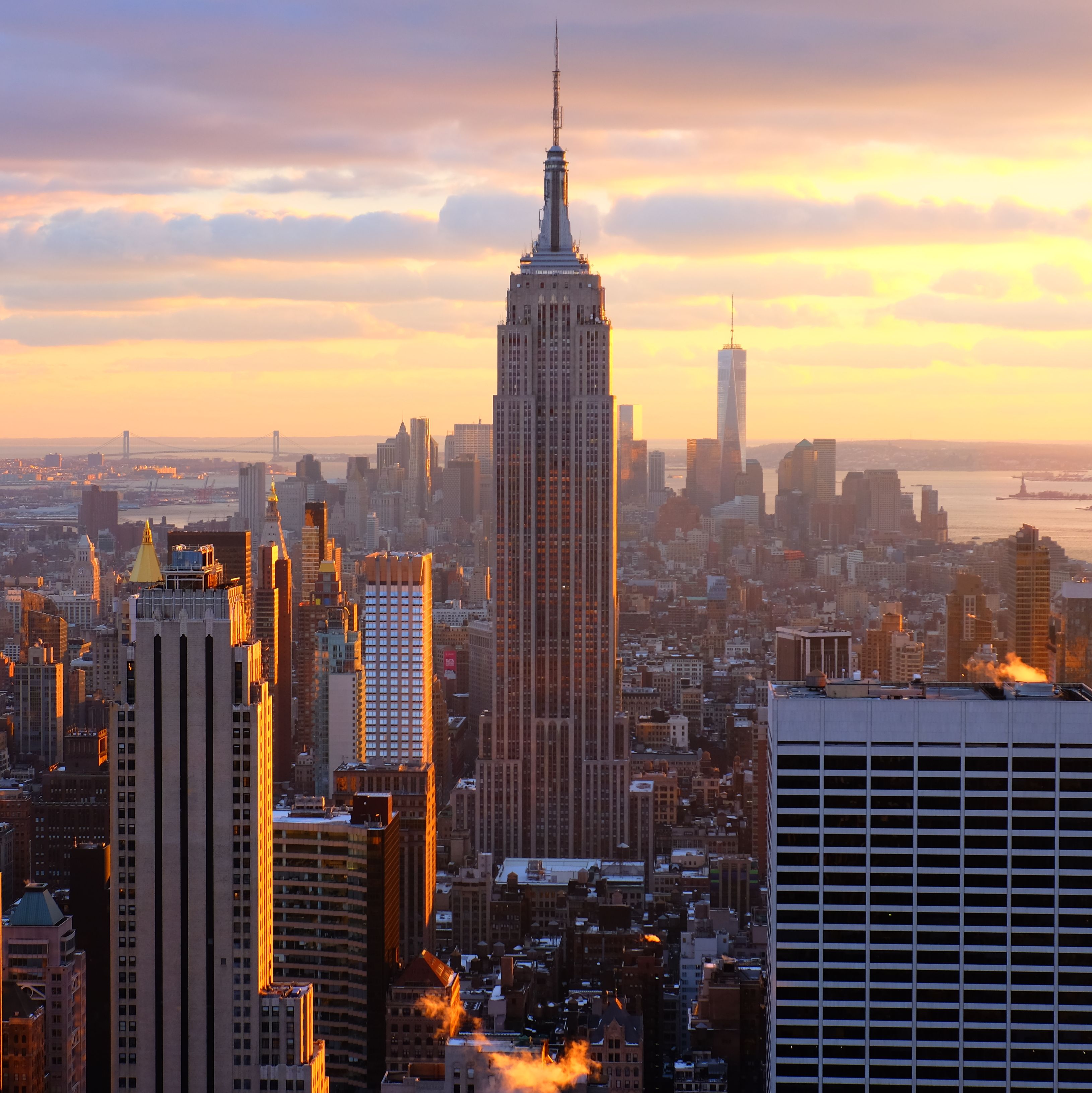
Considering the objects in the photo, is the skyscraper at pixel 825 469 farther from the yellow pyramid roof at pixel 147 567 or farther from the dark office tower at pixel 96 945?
the dark office tower at pixel 96 945

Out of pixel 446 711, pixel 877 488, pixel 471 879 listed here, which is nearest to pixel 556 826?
→ pixel 446 711

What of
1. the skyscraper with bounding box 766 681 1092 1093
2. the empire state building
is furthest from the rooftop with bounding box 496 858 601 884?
the skyscraper with bounding box 766 681 1092 1093

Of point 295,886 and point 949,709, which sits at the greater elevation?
point 949,709

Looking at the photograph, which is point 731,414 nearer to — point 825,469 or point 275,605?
point 825,469

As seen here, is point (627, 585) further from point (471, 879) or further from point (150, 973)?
point (150, 973)

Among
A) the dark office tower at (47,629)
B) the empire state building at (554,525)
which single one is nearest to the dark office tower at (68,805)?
the dark office tower at (47,629)

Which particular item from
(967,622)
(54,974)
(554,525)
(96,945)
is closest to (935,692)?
(96,945)

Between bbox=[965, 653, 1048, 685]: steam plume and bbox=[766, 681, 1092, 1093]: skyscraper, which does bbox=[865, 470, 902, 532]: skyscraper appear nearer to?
bbox=[965, 653, 1048, 685]: steam plume
